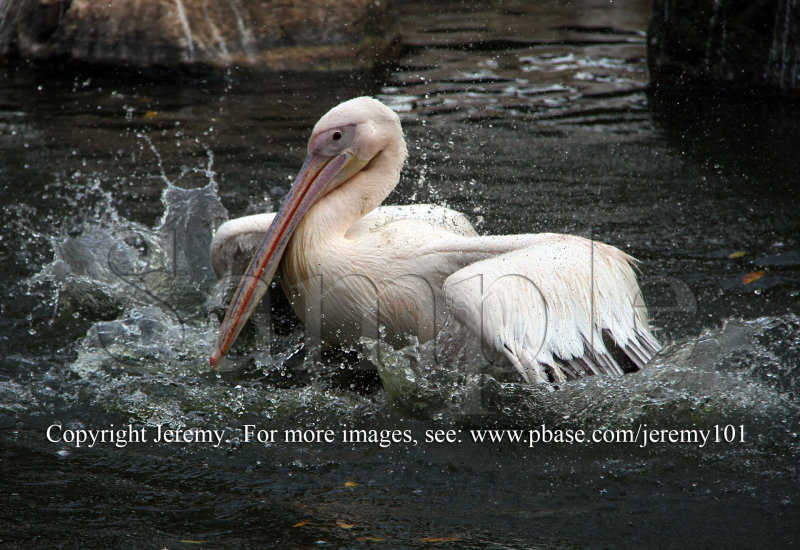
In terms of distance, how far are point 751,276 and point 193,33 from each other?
17.4ft

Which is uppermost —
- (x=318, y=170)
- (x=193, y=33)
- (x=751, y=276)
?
(x=193, y=33)

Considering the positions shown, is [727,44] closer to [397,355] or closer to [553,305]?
[553,305]

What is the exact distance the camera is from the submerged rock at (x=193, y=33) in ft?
24.9

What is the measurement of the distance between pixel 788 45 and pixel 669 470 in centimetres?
501

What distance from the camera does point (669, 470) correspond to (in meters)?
2.99

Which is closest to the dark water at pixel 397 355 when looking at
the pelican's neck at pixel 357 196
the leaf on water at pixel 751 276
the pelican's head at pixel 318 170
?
the leaf on water at pixel 751 276

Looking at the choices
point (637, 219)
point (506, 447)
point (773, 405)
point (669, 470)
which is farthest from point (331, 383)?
point (637, 219)

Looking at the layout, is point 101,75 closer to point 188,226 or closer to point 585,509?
point 188,226

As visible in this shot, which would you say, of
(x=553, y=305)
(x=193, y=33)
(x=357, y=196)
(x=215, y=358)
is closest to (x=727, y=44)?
(x=193, y=33)

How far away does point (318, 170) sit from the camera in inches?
141

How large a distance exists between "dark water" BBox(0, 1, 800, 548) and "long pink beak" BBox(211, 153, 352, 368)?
0.25 meters

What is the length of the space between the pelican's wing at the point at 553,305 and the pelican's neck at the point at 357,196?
490mm

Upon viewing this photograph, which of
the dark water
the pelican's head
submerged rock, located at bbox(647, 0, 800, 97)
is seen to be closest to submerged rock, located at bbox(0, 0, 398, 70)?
the dark water

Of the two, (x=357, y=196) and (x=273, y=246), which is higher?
(x=357, y=196)
